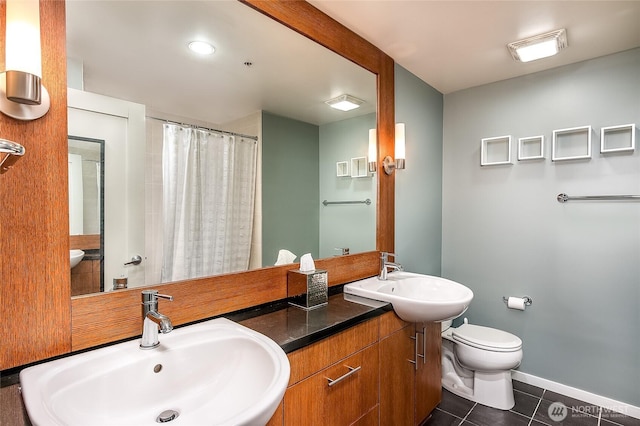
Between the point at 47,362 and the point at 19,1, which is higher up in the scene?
the point at 19,1

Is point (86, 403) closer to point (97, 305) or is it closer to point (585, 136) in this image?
point (97, 305)

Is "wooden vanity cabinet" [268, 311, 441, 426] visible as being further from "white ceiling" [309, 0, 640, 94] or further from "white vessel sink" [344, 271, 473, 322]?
"white ceiling" [309, 0, 640, 94]

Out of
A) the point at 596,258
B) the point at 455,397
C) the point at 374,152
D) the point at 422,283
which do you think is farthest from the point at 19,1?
the point at 596,258

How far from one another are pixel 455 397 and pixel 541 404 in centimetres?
57

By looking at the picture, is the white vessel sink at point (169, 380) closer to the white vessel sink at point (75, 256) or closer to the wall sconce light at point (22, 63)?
the white vessel sink at point (75, 256)

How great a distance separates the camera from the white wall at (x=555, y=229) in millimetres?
2145

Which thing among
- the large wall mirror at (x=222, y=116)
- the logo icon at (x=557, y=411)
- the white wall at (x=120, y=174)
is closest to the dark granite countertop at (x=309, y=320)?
the large wall mirror at (x=222, y=116)

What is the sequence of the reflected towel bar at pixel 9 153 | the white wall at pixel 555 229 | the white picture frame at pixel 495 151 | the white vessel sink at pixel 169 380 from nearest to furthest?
1. the reflected towel bar at pixel 9 153
2. the white vessel sink at pixel 169 380
3. the white wall at pixel 555 229
4. the white picture frame at pixel 495 151

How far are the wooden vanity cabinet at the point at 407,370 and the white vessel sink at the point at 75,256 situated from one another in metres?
1.25

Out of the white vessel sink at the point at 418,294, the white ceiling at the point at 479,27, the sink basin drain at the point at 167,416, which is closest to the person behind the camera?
the sink basin drain at the point at 167,416

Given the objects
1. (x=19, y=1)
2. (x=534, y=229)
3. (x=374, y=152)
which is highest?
(x=19, y=1)

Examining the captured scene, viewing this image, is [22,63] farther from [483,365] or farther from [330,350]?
[483,365]

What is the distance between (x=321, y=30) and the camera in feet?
5.77

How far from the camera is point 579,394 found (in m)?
2.28
